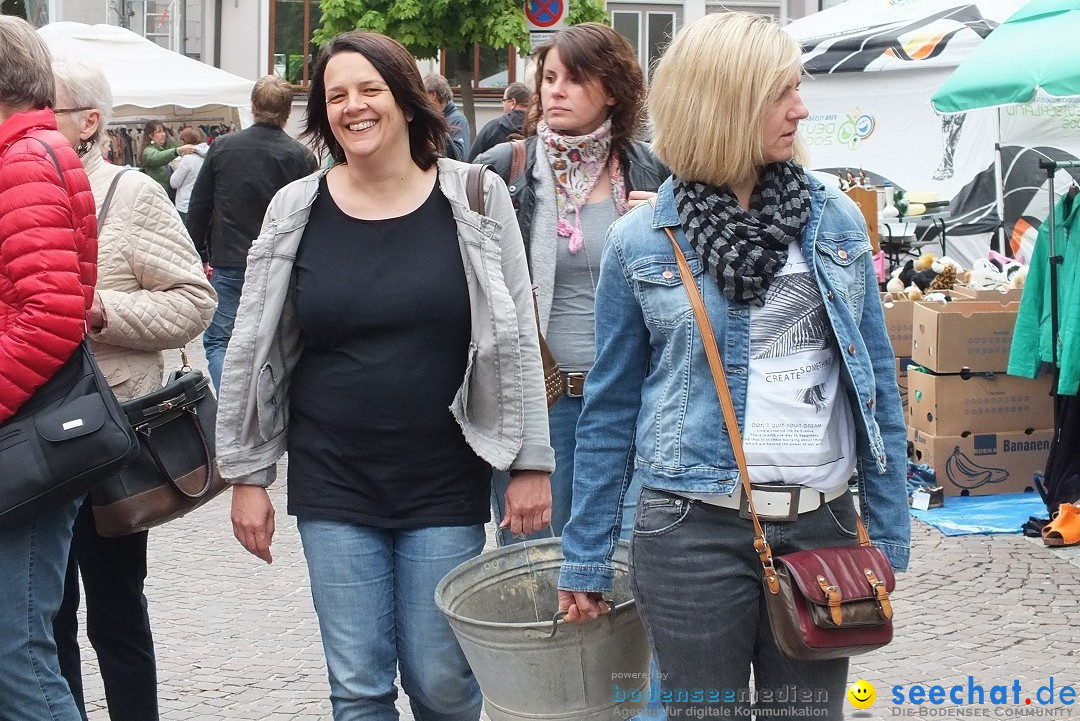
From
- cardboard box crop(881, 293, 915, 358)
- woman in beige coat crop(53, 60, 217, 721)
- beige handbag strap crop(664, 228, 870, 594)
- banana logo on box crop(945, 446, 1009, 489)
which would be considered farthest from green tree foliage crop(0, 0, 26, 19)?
beige handbag strap crop(664, 228, 870, 594)

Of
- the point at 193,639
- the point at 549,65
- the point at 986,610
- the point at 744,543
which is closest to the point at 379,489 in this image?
the point at 744,543

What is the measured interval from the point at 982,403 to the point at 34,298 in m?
5.70

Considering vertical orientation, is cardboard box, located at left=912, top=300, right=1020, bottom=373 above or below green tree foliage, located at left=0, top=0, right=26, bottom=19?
below

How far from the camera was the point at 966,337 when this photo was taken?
7391mm

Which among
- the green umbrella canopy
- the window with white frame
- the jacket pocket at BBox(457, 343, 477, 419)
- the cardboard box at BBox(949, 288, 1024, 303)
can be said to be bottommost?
the cardboard box at BBox(949, 288, 1024, 303)

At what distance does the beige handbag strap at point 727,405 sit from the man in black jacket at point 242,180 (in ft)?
18.5

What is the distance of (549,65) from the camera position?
429 cm

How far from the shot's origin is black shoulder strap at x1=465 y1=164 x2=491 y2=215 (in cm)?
326

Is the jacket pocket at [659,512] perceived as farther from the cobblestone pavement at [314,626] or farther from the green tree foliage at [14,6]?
the green tree foliage at [14,6]

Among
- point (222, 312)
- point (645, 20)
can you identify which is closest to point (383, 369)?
point (222, 312)

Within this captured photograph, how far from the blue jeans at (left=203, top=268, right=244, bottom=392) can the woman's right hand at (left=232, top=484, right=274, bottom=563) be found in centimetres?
501

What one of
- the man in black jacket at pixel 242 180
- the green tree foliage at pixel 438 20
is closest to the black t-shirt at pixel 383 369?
the man in black jacket at pixel 242 180

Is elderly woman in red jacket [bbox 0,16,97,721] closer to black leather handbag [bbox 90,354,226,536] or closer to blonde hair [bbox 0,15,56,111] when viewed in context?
blonde hair [bbox 0,15,56,111]

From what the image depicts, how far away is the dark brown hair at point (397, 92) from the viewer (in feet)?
10.6
